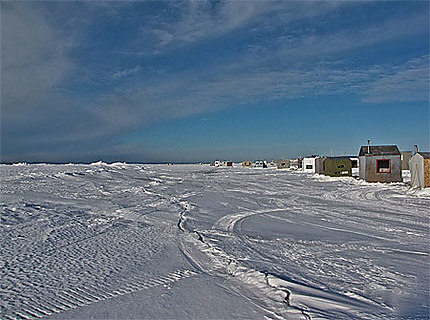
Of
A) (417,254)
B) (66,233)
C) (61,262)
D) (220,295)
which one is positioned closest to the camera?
(220,295)

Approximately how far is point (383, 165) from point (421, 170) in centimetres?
733

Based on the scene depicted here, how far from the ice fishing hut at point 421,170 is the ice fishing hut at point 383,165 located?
210 inches

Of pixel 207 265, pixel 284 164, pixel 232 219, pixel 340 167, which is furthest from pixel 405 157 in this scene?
pixel 207 265

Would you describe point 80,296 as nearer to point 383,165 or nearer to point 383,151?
point 383,165

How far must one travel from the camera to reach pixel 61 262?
6.26 m

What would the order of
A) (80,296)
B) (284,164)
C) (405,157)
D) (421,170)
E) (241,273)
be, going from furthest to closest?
(284,164) < (405,157) < (421,170) < (241,273) < (80,296)

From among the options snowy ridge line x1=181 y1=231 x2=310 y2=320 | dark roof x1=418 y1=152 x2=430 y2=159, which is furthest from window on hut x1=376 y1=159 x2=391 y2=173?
snowy ridge line x1=181 y1=231 x2=310 y2=320

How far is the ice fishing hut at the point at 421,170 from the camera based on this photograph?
20.5 metres

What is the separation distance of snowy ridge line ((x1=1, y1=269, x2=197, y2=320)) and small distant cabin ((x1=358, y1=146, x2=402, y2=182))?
85.9 feet

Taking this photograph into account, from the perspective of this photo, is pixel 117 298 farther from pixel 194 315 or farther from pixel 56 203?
pixel 56 203

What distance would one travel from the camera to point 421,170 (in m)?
20.9

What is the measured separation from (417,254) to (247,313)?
195 inches

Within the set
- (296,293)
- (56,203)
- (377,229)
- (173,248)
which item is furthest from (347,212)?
(56,203)

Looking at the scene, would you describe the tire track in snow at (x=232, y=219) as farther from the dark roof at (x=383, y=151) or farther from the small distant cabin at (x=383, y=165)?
the dark roof at (x=383, y=151)
